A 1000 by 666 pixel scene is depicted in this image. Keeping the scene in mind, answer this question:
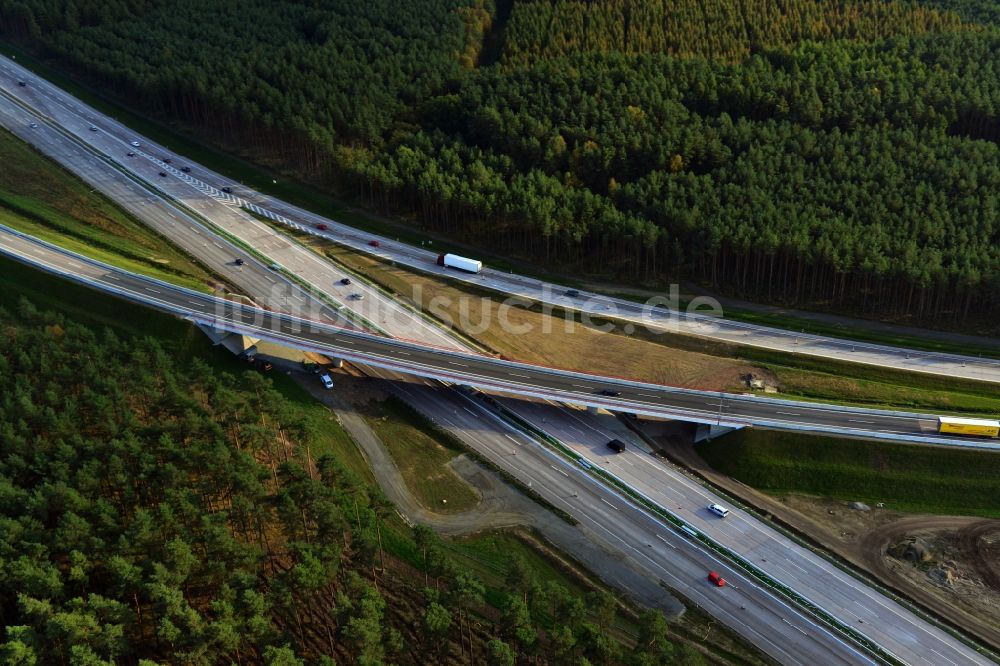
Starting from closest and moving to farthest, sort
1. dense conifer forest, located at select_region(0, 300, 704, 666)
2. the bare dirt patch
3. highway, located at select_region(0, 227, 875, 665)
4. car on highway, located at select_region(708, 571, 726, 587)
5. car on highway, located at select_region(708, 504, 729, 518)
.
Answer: dense conifer forest, located at select_region(0, 300, 704, 666), highway, located at select_region(0, 227, 875, 665), car on highway, located at select_region(708, 571, 726, 587), car on highway, located at select_region(708, 504, 729, 518), the bare dirt patch

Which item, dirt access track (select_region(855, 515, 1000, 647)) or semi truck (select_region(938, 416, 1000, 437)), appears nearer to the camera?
dirt access track (select_region(855, 515, 1000, 647))

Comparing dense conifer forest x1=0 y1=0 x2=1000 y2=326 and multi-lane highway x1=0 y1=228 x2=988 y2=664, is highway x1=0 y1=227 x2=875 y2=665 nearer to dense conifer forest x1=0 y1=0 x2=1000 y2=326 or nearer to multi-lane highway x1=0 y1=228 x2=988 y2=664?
multi-lane highway x1=0 y1=228 x2=988 y2=664

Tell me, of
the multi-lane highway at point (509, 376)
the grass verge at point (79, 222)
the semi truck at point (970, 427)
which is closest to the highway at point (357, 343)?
the multi-lane highway at point (509, 376)

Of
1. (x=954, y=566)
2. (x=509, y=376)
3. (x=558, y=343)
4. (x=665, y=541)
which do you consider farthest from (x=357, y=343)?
(x=954, y=566)

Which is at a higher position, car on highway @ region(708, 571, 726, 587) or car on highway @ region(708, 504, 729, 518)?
car on highway @ region(708, 504, 729, 518)

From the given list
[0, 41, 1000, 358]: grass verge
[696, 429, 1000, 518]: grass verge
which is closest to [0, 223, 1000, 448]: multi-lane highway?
[696, 429, 1000, 518]: grass verge

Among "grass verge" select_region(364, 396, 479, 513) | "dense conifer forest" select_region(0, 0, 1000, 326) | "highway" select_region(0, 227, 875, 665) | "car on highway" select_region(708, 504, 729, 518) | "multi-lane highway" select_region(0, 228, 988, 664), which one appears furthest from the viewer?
"dense conifer forest" select_region(0, 0, 1000, 326)

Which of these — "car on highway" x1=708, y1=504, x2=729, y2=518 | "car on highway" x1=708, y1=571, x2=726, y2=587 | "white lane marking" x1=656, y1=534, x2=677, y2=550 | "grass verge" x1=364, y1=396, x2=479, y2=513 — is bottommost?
"car on highway" x1=708, y1=571, x2=726, y2=587
